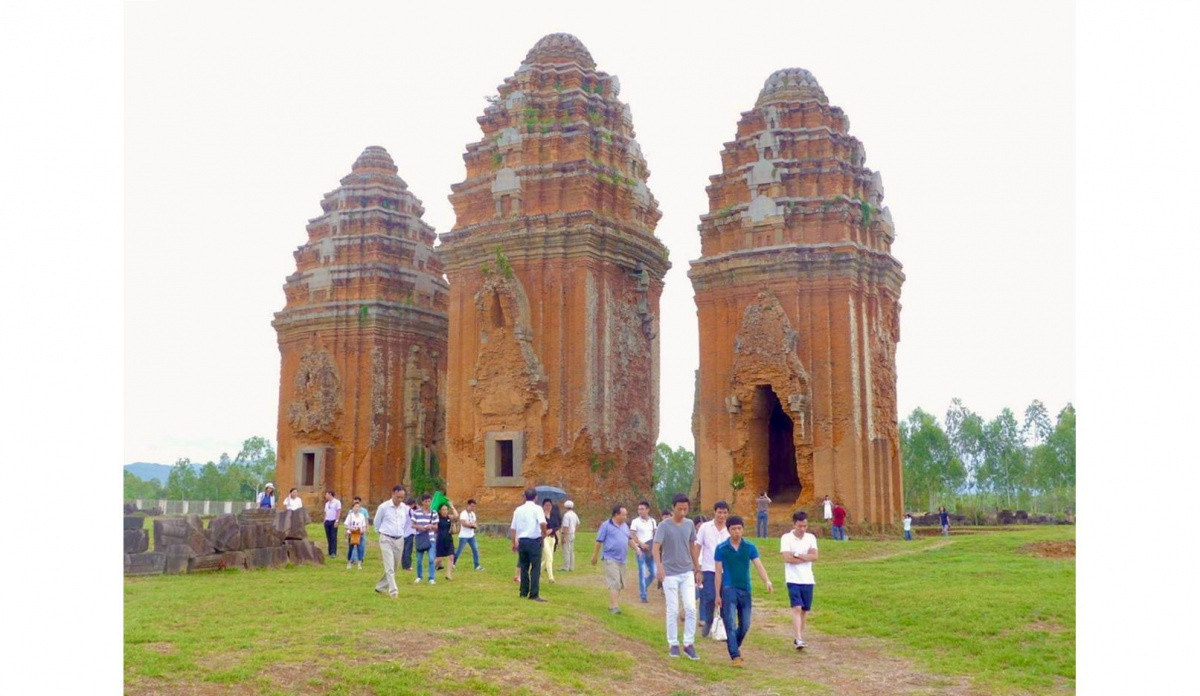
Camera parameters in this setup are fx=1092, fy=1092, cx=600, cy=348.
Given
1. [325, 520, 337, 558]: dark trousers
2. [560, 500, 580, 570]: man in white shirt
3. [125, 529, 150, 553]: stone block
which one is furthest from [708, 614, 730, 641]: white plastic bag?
[325, 520, 337, 558]: dark trousers

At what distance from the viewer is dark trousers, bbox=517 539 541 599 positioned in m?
13.7

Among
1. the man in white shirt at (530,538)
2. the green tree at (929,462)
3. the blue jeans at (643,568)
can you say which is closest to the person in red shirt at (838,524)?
the blue jeans at (643,568)

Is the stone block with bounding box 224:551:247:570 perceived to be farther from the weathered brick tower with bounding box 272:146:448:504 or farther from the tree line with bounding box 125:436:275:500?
the tree line with bounding box 125:436:275:500

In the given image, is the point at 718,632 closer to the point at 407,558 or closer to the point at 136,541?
the point at 407,558

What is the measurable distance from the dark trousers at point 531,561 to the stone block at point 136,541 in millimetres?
6480

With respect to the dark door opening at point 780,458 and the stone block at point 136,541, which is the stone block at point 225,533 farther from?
the dark door opening at point 780,458

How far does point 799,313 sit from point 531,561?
14.9 metres

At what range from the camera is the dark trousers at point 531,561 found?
13.7 m


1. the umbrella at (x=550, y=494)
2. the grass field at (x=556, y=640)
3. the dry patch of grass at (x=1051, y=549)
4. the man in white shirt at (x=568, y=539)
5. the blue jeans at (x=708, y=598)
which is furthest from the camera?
the umbrella at (x=550, y=494)

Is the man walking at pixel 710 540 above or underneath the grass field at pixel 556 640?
above

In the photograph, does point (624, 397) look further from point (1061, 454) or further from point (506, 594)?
point (1061, 454)

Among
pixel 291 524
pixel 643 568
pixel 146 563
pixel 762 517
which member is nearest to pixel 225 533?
pixel 146 563

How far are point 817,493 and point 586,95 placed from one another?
1244 centimetres

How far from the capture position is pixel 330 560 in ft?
65.8
